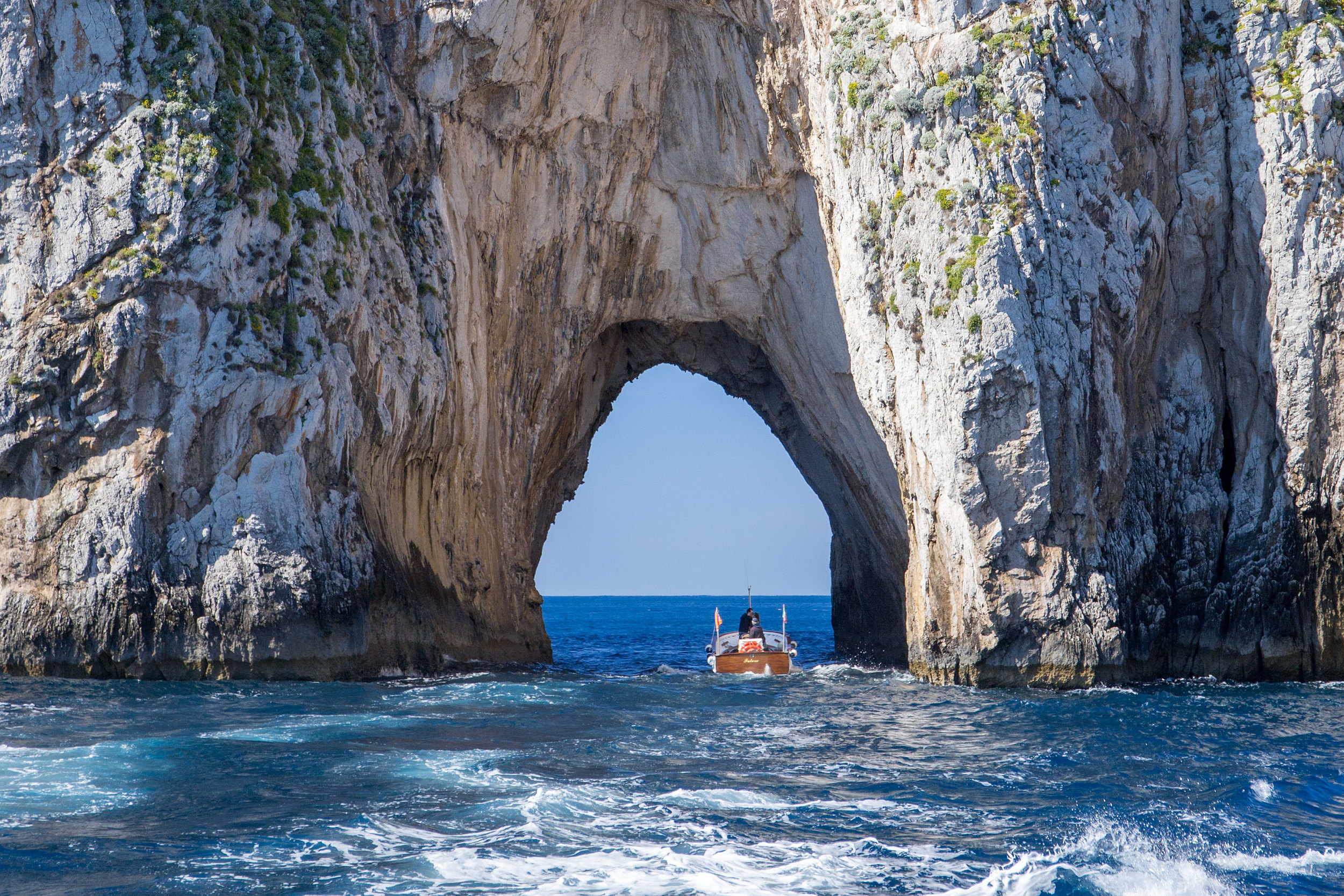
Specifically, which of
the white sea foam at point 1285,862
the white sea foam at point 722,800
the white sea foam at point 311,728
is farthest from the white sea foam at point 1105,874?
the white sea foam at point 311,728

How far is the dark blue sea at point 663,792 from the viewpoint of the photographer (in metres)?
8.30

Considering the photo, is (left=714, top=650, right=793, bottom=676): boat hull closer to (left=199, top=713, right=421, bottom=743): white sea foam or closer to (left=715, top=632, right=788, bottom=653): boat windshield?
(left=715, top=632, right=788, bottom=653): boat windshield

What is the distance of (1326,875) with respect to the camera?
8.36m

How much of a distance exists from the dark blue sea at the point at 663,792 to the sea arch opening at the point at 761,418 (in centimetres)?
1290

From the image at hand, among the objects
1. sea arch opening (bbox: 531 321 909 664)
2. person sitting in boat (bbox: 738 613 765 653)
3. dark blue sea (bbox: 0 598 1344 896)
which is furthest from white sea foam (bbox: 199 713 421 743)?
sea arch opening (bbox: 531 321 909 664)

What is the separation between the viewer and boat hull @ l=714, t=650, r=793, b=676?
76.6 ft

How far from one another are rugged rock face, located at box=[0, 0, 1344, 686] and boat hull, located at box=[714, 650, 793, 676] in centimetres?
333

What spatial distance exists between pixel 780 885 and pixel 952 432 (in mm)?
12564

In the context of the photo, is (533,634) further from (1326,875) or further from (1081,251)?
(1326,875)

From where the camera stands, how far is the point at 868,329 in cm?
2162

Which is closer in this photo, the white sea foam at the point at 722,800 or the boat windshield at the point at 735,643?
the white sea foam at the point at 722,800

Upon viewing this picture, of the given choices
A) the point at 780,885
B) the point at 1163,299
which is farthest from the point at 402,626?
the point at 1163,299

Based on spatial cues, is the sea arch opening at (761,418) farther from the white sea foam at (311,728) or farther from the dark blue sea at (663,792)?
the white sea foam at (311,728)

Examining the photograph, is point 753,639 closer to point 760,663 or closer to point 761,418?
point 760,663
